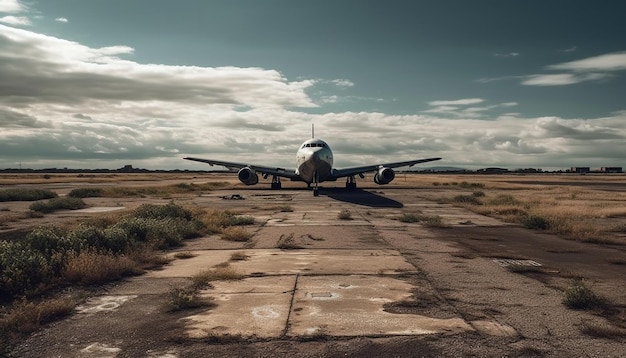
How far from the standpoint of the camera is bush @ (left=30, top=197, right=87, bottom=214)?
23.0 meters

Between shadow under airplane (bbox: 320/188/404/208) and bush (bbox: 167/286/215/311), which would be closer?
bush (bbox: 167/286/215/311)

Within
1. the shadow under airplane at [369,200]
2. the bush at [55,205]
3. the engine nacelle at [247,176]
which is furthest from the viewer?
the engine nacelle at [247,176]

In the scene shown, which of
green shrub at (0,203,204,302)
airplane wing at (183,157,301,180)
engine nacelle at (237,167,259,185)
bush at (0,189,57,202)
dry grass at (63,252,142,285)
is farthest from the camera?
airplane wing at (183,157,301,180)

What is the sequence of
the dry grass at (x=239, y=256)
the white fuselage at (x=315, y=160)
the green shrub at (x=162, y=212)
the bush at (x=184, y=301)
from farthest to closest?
the white fuselage at (x=315, y=160)
the green shrub at (x=162, y=212)
the dry grass at (x=239, y=256)
the bush at (x=184, y=301)

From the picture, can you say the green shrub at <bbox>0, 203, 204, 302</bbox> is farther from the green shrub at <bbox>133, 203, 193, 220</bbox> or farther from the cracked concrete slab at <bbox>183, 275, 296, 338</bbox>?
the green shrub at <bbox>133, 203, 193, 220</bbox>

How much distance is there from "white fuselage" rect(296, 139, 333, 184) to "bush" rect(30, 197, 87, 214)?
630 inches

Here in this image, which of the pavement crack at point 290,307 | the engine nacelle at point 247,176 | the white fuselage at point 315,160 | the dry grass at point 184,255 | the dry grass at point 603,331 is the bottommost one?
the dry grass at point 184,255

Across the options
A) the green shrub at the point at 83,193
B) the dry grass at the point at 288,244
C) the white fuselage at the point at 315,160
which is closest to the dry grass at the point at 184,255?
the dry grass at the point at 288,244

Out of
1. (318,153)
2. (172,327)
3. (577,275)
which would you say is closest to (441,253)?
(577,275)

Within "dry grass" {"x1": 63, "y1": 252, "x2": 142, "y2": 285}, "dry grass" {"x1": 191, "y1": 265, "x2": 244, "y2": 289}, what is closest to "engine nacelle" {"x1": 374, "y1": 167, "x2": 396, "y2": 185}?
"dry grass" {"x1": 191, "y1": 265, "x2": 244, "y2": 289}

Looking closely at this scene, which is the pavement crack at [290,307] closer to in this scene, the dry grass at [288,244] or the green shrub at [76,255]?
the dry grass at [288,244]

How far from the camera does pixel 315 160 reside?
32719 millimetres

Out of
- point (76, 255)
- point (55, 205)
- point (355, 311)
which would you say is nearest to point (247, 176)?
point (55, 205)

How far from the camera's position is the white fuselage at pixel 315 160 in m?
33.0
